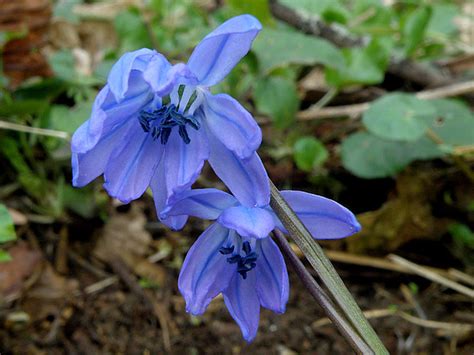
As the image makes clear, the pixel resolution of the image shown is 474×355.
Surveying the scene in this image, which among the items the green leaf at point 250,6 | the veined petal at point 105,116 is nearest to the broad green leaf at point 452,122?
the green leaf at point 250,6

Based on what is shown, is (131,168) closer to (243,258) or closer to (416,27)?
(243,258)

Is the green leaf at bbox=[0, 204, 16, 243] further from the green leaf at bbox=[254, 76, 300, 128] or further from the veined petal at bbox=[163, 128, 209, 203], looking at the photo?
the green leaf at bbox=[254, 76, 300, 128]

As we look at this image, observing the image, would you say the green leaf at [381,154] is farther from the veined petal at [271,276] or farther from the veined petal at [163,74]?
the veined petal at [163,74]

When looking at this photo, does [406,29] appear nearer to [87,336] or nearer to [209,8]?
[209,8]

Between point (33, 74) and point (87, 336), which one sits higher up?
point (33, 74)

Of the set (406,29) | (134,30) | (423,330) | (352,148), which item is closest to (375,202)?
(352,148)

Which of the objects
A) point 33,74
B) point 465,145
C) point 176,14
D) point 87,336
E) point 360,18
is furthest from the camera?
point 176,14
